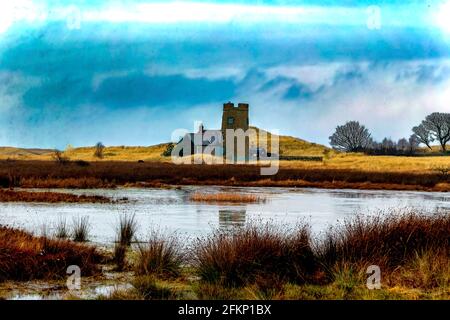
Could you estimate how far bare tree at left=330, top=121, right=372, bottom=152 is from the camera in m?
141

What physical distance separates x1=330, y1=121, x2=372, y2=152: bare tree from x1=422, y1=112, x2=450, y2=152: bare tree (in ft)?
49.4

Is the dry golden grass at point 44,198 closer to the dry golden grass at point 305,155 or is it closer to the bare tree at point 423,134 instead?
the dry golden grass at point 305,155

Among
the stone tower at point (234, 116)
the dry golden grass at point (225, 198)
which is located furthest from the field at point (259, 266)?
the stone tower at point (234, 116)

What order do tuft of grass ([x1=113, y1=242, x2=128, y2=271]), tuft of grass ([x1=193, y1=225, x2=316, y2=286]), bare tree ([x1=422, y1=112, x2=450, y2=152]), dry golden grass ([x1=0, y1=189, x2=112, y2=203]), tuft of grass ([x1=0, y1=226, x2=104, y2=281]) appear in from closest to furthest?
tuft of grass ([x1=193, y1=225, x2=316, y2=286]) → tuft of grass ([x1=0, y1=226, x2=104, y2=281]) → tuft of grass ([x1=113, y1=242, x2=128, y2=271]) → dry golden grass ([x1=0, y1=189, x2=112, y2=203]) → bare tree ([x1=422, y1=112, x2=450, y2=152])

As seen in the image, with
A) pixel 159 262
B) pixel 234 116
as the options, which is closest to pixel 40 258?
pixel 159 262

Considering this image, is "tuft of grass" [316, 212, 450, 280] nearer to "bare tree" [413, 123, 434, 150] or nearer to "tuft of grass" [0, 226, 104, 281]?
"tuft of grass" [0, 226, 104, 281]

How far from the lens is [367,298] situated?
1047cm

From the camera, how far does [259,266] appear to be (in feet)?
40.0

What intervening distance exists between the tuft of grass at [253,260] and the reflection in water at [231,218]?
759 cm

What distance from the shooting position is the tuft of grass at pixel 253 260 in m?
11.8

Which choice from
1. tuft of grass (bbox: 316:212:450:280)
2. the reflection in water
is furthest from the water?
tuft of grass (bbox: 316:212:450:280)

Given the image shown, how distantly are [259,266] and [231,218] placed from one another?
12376mm

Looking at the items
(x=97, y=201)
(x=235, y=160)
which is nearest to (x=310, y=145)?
(x=235, y=160)
